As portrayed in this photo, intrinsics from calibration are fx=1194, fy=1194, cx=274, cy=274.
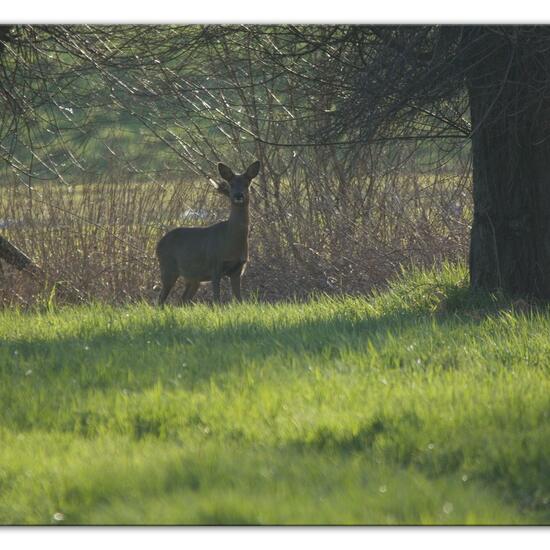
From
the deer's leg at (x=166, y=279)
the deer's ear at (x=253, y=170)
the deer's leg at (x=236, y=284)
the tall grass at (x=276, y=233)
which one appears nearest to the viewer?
the deer's ear at (x=253, y=170)

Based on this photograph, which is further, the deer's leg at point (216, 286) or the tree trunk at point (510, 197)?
the deer's leg at point (216, 286)

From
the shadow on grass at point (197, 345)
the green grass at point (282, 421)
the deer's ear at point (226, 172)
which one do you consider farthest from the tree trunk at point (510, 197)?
the deer's ear at point (226, 172)

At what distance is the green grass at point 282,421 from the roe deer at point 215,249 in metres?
3.47

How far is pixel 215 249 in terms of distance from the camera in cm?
1291

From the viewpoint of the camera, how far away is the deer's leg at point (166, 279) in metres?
13.4

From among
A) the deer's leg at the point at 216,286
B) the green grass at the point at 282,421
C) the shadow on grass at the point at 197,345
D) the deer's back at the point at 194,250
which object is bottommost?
the deer's leg at the point at 216,286

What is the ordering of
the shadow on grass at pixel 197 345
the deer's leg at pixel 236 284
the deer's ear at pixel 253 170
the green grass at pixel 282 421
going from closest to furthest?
the green grass at pixel 282 421 < the shadow on grass at pixel 197 345 < the deer's ear at pixel 253 170 < the deer's leg at pixel 236 284

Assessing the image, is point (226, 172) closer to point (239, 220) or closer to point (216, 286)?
point (239, 220)

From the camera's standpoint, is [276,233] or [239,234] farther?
[276,233]

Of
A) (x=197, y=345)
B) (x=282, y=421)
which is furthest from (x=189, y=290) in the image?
(x=282, y=421)

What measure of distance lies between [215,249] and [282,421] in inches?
276

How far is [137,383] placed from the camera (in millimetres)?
7152

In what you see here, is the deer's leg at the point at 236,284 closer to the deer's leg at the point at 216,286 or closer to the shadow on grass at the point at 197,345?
the deer's leg at the point at 216,286

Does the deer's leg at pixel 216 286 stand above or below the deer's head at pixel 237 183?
below
